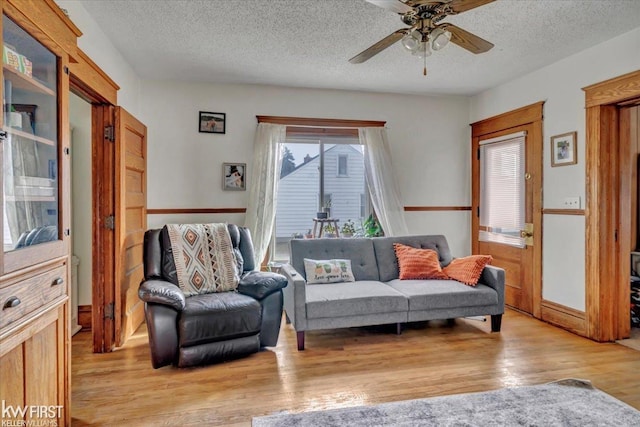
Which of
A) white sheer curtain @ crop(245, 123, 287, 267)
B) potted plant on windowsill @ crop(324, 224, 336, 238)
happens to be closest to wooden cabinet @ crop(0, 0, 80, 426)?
white sheer curtain @ crop(245, 123, 287, 267)

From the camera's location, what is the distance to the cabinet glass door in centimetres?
148

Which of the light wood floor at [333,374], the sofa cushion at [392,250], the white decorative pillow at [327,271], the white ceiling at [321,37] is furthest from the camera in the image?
the sofa cushion at [392,250]

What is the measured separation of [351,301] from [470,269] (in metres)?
1.25

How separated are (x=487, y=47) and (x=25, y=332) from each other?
9.08 ft

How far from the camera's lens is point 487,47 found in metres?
2.29

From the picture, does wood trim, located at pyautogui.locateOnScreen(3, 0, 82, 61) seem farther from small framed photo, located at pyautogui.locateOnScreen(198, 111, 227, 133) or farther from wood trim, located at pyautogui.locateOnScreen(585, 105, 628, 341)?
wood trim, located at pyautogui.locateOnScreen(585, 105, 628, 341)

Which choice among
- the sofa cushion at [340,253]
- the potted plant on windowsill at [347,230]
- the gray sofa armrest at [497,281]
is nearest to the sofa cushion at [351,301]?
the sofa cushion at [340,253]

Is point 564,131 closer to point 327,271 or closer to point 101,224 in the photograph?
point 327,271

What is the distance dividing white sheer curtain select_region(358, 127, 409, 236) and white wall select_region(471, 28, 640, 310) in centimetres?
154

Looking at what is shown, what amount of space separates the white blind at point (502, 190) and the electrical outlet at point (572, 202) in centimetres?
54

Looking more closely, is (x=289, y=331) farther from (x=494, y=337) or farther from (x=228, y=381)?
(x=494, y=337)

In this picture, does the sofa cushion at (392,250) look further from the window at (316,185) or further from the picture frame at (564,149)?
the picture frame at (564,149)

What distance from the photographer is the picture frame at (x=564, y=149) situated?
3.46 meters

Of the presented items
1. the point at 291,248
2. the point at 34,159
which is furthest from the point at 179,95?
the point at 34,159
